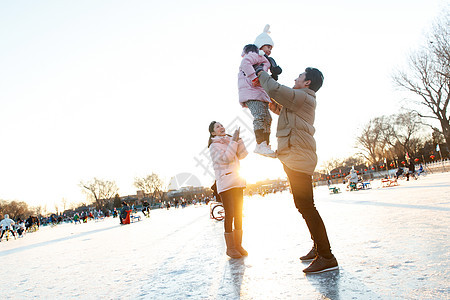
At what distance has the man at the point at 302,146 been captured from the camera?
232cm

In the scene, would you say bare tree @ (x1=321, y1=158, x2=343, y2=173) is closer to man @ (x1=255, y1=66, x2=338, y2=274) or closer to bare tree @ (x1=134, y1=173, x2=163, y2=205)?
bare tree @ (x1=134, y1=173, x2=163, y2=205)

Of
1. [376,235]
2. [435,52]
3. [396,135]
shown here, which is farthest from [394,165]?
[376,235]

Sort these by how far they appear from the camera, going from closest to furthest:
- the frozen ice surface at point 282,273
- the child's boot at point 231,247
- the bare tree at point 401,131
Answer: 1. the frozen ice surface at point 282,273
2. the child's boot at point 231,247
3. the bare tree at point 401,131

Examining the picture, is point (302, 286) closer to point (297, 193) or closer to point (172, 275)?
point (297, 193)

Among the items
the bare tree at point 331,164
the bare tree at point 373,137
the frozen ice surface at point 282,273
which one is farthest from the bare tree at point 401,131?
the frozen ice surface at point 282,273

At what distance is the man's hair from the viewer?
8.54 ft

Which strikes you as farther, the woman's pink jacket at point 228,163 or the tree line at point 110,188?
the tree line at point 110,188

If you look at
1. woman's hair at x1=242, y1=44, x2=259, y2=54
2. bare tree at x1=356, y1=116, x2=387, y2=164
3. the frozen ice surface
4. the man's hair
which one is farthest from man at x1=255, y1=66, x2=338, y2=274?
bare tree at x1=356, y1=116, x2=387, y2=164

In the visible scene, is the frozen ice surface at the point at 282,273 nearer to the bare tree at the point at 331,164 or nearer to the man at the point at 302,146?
the man at the point at 302,146

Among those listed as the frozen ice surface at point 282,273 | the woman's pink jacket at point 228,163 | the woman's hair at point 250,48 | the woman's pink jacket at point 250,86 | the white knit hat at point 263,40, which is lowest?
the frozen ice surface at point 282,273

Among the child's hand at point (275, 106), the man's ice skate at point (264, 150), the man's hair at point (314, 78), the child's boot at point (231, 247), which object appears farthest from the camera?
the child's hand at point (275, 106)

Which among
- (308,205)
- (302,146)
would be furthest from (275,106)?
(308,205)

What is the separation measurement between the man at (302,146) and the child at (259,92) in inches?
26.8

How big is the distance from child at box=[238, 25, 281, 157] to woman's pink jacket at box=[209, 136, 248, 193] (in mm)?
292
